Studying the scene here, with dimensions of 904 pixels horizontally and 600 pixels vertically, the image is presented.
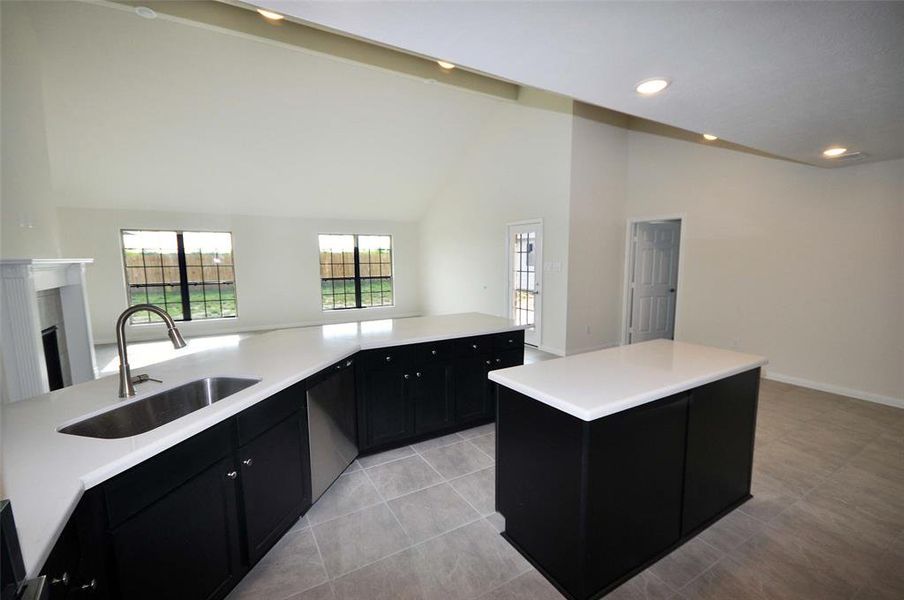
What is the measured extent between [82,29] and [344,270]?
5.17 metres

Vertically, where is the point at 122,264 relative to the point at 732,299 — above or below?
above

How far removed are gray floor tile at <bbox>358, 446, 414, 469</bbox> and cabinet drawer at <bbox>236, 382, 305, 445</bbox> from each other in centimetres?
93

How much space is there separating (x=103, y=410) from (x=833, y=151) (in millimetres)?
4815

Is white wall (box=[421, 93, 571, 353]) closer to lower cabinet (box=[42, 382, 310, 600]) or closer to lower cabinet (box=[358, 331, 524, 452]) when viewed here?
lower cabinet (box=[358, 331, 524, 452])

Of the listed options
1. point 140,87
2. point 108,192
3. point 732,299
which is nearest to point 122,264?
point 108,192

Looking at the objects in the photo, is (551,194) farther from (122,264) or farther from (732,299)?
(122,264)

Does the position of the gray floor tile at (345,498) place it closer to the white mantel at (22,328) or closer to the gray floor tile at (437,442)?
the gray floor tile at (437,442)

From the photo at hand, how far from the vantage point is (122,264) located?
6.34 meters

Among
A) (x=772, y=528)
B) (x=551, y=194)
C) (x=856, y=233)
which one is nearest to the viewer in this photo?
(x=772, y=528)

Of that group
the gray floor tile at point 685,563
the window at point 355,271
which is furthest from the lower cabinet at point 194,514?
the window at point 355,271

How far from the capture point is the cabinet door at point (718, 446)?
6.04 ft

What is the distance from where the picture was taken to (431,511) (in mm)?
2145

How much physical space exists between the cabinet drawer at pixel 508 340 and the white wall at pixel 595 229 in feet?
7.47

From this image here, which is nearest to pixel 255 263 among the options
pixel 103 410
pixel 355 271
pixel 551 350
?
pixel 355 271
